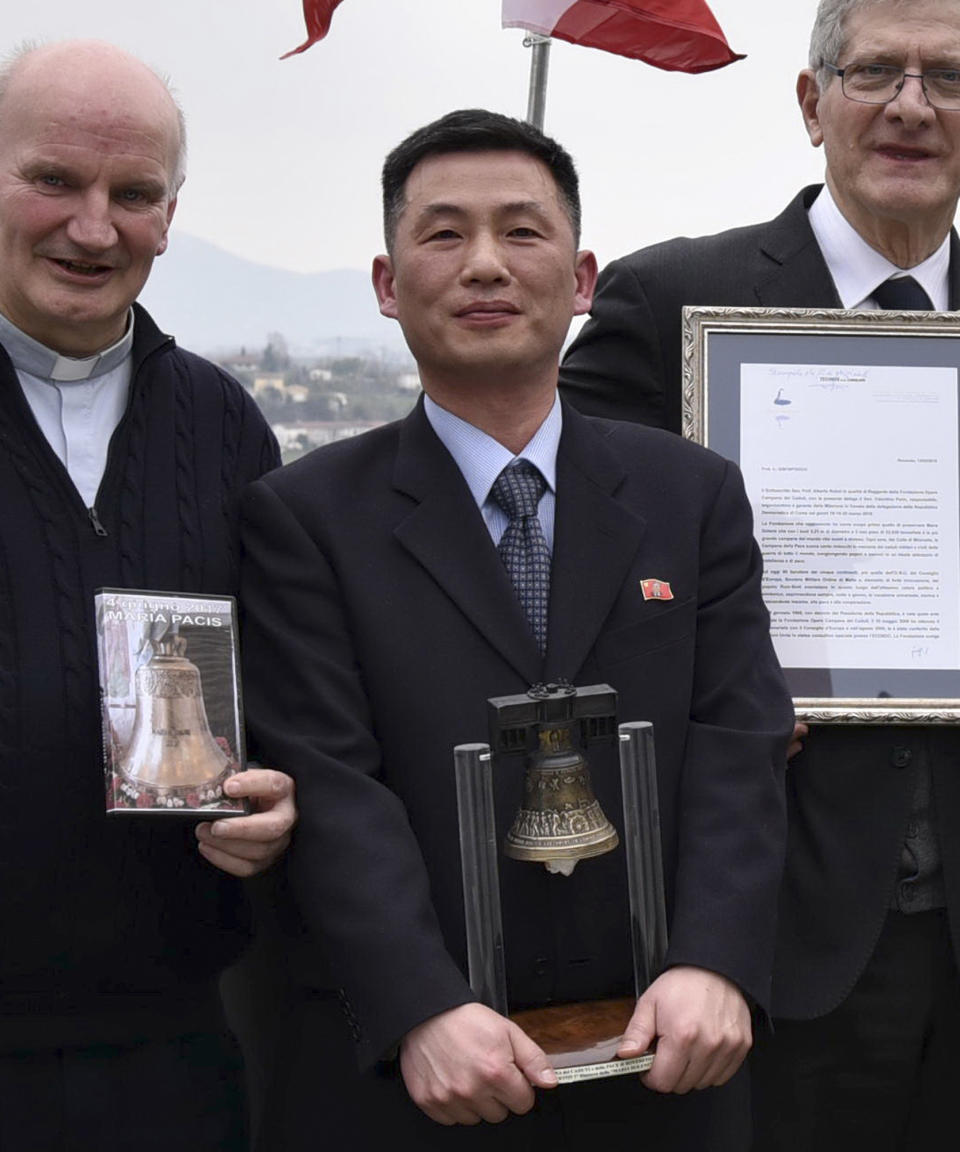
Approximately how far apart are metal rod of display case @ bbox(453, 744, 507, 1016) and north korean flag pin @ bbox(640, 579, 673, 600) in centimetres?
48

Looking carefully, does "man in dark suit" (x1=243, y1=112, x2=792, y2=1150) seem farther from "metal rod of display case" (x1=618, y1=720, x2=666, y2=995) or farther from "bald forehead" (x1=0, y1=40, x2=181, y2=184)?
"bald forehead" (x1=0, y1=40, x2=181, y2=184)

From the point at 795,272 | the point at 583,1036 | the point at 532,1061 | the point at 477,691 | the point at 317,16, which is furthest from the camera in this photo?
the point at 317,16

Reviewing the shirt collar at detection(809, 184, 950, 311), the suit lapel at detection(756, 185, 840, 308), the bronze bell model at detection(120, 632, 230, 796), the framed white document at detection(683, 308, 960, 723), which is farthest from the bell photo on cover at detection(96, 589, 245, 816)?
the shirt collar at detection(809, 184, 950, 311)

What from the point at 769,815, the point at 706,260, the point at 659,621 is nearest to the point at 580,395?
the point at 706,260

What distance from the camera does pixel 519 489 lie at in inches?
103

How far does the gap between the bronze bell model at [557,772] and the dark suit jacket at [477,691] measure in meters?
0.15

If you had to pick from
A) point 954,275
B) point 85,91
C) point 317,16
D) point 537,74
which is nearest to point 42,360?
point 85,91

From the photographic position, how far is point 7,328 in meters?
2.62

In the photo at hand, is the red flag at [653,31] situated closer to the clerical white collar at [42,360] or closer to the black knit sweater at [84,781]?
the clerical white collar at [42,360]

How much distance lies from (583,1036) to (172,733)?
778mm

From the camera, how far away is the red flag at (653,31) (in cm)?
534

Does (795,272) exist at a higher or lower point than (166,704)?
higher

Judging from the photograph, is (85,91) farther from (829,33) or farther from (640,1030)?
(640,1030)

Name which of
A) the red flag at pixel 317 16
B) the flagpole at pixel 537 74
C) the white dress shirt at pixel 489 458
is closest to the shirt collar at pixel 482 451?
the white dress shirt at pixel 489 458
